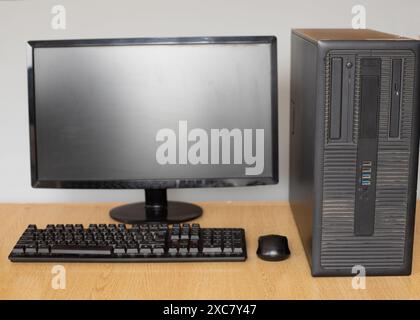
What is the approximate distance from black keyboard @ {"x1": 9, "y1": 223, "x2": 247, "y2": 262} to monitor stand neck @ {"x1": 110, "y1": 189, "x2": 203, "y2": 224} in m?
0.14

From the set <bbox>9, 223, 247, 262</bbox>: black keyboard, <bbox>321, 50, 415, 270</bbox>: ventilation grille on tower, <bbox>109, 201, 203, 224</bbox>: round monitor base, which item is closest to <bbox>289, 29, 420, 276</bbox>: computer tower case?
<bbox>321, 50, 415, 270</bbox>: ventilation grille on tower

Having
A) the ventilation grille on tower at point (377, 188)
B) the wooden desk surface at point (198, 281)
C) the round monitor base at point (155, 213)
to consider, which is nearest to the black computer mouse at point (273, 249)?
the wooden desk surface at point (198, 281)

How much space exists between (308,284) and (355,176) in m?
0.21

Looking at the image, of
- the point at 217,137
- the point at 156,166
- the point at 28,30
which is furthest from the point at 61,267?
the point at 28,30

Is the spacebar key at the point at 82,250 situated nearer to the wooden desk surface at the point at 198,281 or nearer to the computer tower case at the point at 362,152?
the wooden desk surface at the point at 198,281

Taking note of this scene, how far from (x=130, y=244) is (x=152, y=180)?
0.76 feet

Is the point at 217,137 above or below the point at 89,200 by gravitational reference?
above

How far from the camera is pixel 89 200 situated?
1688 millimetres

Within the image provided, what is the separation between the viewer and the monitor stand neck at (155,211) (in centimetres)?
144

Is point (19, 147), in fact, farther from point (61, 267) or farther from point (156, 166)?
point (61, 267)

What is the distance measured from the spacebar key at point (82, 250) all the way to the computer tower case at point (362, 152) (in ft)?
1.31

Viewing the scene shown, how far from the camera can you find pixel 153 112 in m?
1.40

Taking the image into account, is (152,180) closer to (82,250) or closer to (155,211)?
(155,211)

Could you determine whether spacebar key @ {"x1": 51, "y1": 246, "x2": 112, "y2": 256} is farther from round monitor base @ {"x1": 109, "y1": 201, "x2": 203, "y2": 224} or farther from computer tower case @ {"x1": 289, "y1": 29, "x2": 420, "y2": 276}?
computer tower case @ {"x1": 289, "y1": 29, "x2": 420, "y2": 276}
